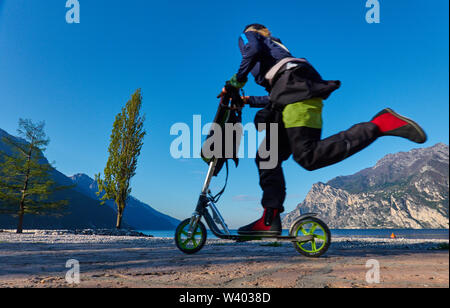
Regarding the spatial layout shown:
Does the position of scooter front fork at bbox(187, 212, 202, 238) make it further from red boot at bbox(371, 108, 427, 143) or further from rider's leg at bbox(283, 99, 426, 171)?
red boot at bbox(371, 108, 427, 143)

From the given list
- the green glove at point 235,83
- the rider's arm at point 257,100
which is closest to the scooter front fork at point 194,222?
the rider's arm at point 257,100

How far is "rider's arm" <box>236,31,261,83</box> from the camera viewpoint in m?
1.80

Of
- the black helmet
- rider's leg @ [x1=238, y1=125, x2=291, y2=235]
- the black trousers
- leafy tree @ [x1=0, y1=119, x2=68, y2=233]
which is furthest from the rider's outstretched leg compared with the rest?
leafy tree @ [x1=0, y1=119, x2=68, y2=233]

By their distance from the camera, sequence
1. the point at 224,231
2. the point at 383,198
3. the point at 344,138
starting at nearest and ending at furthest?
1. the point at 344,138
2. the point at 383,198
3. the point at 224,231

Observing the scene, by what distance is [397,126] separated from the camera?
1321 millimetres

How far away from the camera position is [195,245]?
272 cm

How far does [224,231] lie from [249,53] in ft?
5.08

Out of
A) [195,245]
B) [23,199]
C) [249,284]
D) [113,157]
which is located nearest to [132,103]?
[113,157]

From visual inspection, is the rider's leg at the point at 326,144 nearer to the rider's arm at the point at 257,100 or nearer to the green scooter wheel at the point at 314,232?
the green scooter wheel at the point at 314,232

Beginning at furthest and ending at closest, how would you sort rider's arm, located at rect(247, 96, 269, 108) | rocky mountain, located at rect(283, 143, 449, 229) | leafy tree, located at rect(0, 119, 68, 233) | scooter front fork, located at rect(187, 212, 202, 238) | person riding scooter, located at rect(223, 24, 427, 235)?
leafy tree, located at rect(0, 119, 68, 233)
scooter front fork, located at rect(187, 212, 202, 238)
rider's arm, located at rect(247, 96, 269, 108)
rocky mountain, located at rect(283, 143, 449, 229)
person riding scooter, located at rect(223, 24, 427, 235)

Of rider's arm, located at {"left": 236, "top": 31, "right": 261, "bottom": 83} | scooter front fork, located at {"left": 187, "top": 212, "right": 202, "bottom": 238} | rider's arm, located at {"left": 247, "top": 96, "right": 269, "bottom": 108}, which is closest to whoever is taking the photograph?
rider's arm, located at {"left": 236, "top": 31, "right": 261, "bottom": 83}

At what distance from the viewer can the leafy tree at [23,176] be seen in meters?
17.5

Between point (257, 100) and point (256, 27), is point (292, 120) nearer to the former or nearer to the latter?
point (257, 100)

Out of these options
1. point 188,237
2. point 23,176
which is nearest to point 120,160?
point 23,176
